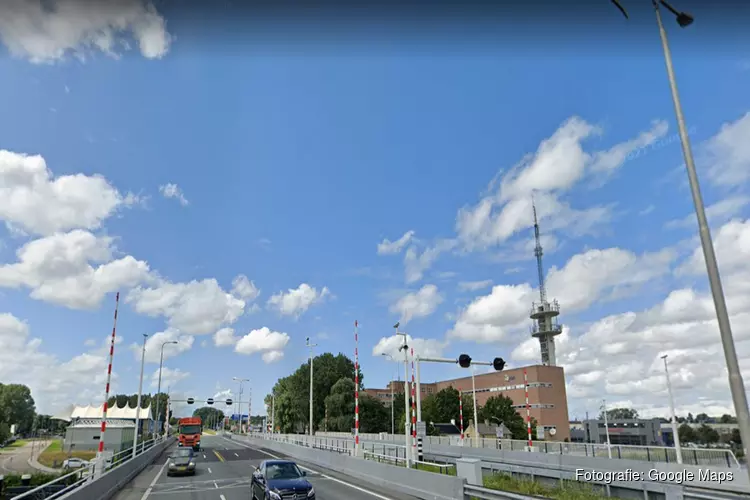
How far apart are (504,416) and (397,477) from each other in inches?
2820

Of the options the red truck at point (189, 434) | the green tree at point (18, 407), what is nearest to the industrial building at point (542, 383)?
the red truck at point (189, 434)

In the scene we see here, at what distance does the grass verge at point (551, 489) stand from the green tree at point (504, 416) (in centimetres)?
A: 7141

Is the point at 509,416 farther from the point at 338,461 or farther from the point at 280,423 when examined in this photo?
the point at 338,461

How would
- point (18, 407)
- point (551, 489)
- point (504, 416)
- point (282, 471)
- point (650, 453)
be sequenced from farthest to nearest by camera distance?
1. point (18, 407)
2. point (504, 416)
3. point (650, 453)
4. point (282, 471)
5. point (551, 489)

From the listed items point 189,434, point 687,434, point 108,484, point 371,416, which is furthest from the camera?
point 371,416

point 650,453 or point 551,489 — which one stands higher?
→ point 551,489

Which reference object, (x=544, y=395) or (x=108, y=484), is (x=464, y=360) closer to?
(x=108, y=484)

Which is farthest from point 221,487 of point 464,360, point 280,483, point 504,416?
point 504,416

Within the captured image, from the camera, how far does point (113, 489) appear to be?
67.4 ft

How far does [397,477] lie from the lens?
20328mm

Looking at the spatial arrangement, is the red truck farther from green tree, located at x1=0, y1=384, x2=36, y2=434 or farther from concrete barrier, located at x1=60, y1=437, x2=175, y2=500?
green tree, located at x1=0, y1=384, x2=36, y2=434

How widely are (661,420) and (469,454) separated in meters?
88.3

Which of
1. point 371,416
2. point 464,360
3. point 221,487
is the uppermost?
point 464,360

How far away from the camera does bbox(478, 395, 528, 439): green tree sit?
85.6 meters
